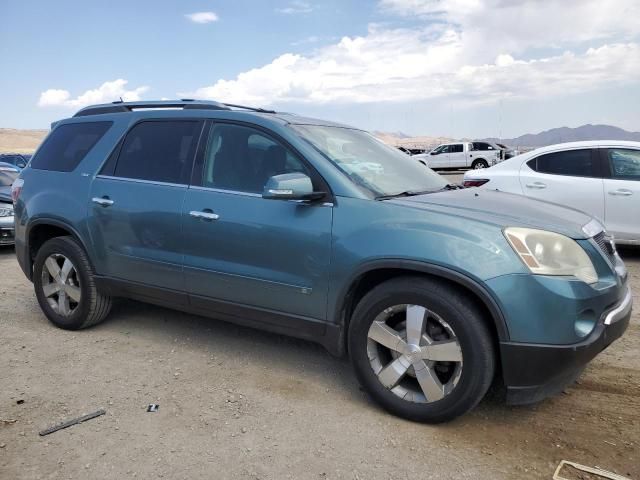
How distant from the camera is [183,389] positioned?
3.71 meters

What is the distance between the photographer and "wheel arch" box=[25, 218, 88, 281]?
187 inches

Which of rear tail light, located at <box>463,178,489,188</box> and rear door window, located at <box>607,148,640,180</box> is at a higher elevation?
rear door window, located at <box>607,148,640,180</box>

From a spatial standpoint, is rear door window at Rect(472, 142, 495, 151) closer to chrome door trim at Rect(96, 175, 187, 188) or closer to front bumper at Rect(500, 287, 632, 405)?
chrome door trim at Rect(96, 175, 187, 188)

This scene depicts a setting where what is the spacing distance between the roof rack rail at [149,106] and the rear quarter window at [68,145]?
0.50 ft

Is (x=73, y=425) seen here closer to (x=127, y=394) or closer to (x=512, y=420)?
(x=127, y=394)

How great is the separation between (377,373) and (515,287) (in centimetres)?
95

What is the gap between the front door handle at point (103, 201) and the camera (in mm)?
4395

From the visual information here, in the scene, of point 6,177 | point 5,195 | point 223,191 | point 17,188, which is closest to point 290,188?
point 223,191

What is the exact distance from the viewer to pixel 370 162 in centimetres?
398

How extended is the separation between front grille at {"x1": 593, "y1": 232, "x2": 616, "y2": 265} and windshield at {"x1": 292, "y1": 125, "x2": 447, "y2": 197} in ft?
3.65

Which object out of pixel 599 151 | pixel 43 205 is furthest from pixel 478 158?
pixel 43 205

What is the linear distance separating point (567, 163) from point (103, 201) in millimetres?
5778

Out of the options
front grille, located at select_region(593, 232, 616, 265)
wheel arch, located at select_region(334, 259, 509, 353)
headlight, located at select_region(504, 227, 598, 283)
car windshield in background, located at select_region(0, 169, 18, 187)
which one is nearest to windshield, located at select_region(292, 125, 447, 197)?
wheel arch, located at select_region(334, 259, 509, 353)

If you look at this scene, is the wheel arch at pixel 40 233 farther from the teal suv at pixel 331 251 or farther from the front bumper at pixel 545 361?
the front bumper at pixel 545 361
